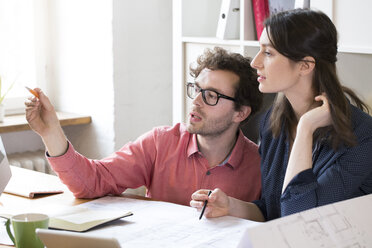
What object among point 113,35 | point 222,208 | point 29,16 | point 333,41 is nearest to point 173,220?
point 222,208

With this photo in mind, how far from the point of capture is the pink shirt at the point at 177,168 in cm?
196

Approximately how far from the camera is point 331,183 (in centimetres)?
160

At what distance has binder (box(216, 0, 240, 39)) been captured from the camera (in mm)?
2418

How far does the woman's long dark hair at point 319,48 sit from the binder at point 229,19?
0.74m

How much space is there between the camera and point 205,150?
2012 millimetres

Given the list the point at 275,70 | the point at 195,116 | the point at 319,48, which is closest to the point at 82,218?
the point at 195,116

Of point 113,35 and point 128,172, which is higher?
point 113,35

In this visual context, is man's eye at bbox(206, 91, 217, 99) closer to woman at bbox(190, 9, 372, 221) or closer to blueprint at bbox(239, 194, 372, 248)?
woman at bbox(190, 9, 372, 221)

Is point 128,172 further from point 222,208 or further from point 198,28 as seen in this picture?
point 198,28

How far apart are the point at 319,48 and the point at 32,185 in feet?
3.31

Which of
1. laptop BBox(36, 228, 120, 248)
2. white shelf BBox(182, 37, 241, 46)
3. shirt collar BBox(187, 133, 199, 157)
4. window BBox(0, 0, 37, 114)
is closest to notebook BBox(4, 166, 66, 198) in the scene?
shirt collar BBox(187, 133, 199, 157)

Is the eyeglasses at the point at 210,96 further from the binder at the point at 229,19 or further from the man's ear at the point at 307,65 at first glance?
the binder at the point at 229,19

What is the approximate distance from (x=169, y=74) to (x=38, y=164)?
2.83 feet

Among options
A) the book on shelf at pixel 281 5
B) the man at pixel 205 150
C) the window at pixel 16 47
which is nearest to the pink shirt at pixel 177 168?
the man at pixel 205 150
